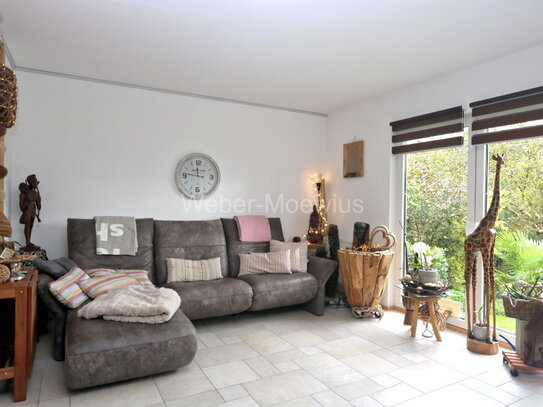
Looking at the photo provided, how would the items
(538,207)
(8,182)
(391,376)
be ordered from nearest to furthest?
1. (391,376)
2. (538,207)
3. (8,182)

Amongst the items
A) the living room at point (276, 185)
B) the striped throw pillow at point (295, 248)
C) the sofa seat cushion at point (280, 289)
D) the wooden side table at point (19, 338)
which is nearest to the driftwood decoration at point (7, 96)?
the living room at point (276, 185)

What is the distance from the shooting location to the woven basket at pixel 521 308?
2625 millimetres

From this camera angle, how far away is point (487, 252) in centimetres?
290

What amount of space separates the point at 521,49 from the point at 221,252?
3314 mm

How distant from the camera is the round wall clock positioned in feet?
13.9

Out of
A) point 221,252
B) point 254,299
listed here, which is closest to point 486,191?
point 254,299

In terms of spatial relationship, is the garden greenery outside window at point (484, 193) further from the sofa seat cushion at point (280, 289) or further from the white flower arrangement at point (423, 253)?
the sofa seat cushion at point (280, 289)

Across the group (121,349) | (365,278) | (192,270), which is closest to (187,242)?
(192,270)

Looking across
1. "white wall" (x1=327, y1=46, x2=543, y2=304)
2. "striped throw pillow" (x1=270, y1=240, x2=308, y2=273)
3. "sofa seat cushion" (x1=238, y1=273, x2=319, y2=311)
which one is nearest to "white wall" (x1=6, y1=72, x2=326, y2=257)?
"white wall" (x1=327, y1=46, x2=543, y2=304)

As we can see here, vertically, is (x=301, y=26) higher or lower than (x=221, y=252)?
higher

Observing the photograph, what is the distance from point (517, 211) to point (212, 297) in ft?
8.95

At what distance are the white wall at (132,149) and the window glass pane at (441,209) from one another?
1534mm

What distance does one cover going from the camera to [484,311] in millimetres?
3197

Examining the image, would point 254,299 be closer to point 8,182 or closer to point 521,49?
point 8,182
